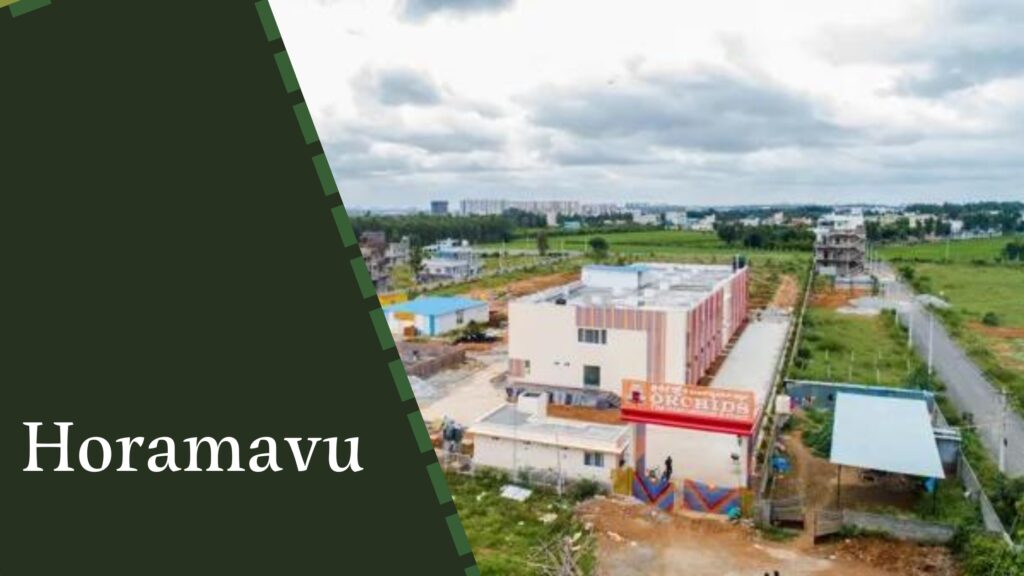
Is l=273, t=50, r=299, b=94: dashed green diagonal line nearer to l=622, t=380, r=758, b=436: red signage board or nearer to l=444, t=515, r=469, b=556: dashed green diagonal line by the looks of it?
l=444, t=515, r=469, b=556: dashed green diagonal line

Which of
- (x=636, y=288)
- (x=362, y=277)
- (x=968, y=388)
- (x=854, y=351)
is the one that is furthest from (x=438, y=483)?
(x=854, y=351)

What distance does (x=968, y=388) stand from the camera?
70.0ft

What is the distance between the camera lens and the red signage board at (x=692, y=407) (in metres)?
13.1

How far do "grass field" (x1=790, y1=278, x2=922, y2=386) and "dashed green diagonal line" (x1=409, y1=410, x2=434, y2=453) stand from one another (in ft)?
67.7

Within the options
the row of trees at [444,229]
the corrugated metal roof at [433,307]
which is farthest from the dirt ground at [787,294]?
the row of trees at [444,229]

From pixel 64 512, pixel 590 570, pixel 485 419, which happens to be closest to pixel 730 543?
pixel 590 570

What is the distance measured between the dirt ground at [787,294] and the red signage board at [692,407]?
25.0 meters

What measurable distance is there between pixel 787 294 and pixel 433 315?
67.9 feet

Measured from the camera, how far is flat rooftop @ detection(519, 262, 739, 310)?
2117 centimetres

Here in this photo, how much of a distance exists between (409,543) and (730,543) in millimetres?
9091

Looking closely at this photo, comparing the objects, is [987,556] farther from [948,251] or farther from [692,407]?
[948,251]

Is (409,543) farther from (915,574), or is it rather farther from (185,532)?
(915,574)

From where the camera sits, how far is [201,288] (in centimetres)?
329

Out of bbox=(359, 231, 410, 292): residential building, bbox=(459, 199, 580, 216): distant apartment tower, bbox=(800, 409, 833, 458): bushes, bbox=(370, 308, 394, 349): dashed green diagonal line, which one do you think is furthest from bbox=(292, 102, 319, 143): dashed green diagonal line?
bbox=(459, 199, 580, 216): distant apartment tower
